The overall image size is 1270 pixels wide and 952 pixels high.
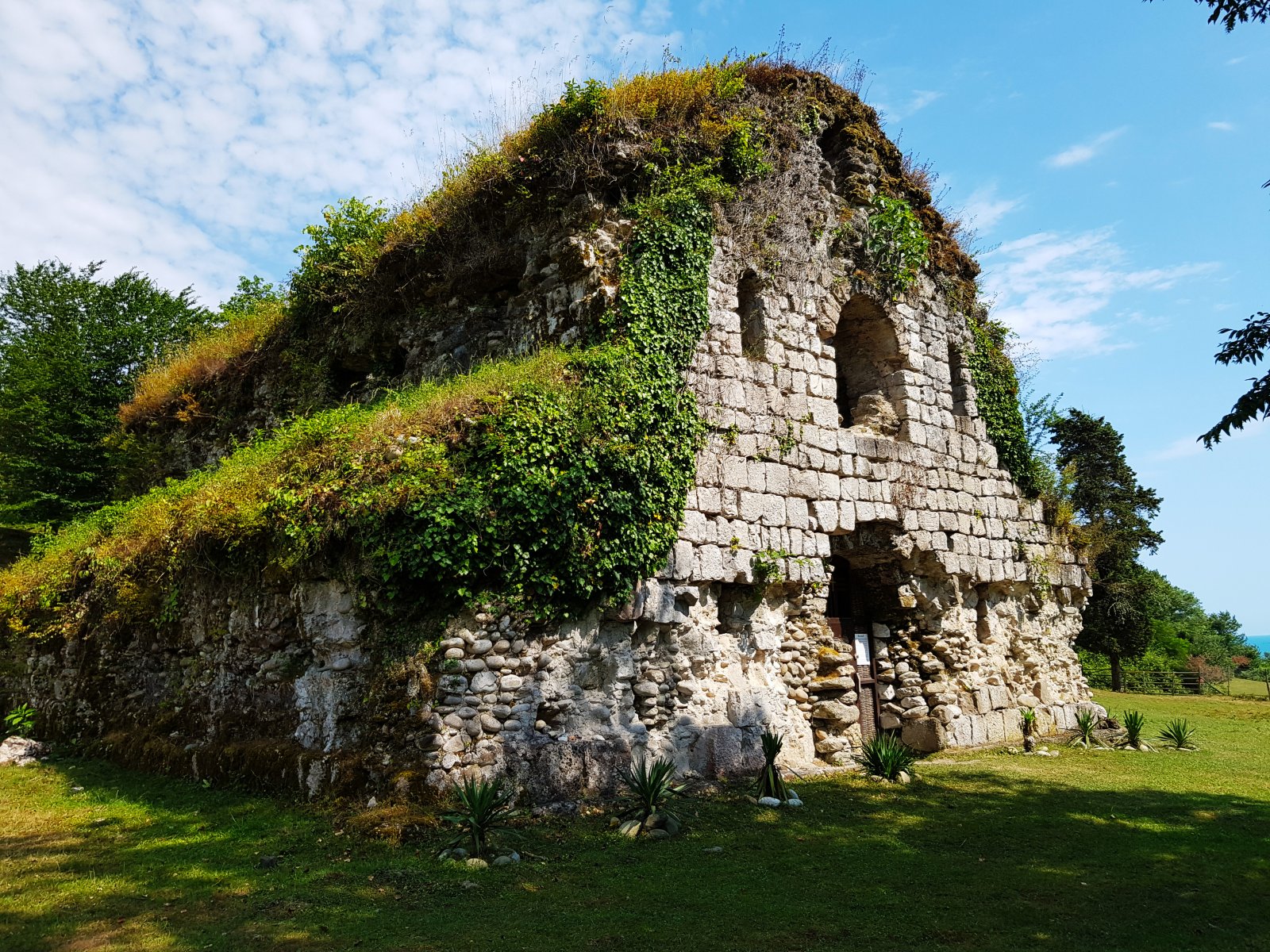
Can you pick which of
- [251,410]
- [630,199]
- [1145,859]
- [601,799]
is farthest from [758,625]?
[251,410]

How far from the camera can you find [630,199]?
960 centimetres

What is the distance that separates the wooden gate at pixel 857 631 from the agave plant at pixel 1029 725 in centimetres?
237

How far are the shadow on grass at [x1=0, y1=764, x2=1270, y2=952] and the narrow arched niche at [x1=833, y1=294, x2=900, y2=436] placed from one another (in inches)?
218

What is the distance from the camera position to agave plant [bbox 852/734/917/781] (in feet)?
30.2

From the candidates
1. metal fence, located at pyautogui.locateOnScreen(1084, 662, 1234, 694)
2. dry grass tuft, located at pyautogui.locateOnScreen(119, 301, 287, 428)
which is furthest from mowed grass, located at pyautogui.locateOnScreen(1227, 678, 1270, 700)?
dry grass tuft, located at pyautogui.locateOnScreen(119, 301, 287, 428)

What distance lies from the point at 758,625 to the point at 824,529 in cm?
156

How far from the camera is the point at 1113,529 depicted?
2402 cm

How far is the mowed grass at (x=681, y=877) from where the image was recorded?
4.75 m

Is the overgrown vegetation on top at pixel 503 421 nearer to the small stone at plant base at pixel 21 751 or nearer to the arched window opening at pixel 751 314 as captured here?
the arched window opening at pixel 751 314

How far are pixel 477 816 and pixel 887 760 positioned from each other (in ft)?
16.7

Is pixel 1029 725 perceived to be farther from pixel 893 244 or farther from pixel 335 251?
pixel 335 251

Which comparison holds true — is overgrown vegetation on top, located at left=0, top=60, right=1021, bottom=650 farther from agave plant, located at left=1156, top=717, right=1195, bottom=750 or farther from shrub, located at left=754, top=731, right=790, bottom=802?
agave plant, located at left=1156, top=717, right=1195, bottom=750

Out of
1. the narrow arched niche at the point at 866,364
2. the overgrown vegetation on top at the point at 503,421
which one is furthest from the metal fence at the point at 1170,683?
the overgrown vegetation on top at the point at 503,421

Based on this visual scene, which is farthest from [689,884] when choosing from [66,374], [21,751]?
[66,374]
